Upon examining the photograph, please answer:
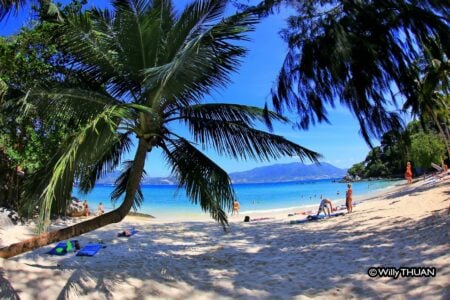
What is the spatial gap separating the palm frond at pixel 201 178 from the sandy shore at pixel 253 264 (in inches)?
45.2

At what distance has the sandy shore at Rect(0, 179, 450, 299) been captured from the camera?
471cm

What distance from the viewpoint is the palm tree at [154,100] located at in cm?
413

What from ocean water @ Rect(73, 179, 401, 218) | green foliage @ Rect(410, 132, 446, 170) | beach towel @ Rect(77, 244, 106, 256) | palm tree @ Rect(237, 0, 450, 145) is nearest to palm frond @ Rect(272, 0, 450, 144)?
palm tree @ Rect(237, 0, 450, 145)

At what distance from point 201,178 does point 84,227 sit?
1.74 meters

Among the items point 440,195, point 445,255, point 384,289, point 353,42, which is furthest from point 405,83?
point 440,195

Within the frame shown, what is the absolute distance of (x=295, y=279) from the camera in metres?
5.78

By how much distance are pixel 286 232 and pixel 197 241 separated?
8.65 ft

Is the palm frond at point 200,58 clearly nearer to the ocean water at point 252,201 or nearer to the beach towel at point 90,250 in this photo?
the ocean water at point 252,201

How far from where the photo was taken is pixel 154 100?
4.70m

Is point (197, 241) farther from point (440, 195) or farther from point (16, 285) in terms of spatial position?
point (440, 195)

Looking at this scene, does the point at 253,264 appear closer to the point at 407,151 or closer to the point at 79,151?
the point at 407,151

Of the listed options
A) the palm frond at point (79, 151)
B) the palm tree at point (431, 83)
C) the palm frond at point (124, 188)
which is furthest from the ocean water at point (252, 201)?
the palm tree at point (431, 83)

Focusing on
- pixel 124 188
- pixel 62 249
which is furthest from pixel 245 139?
pixel 62 249

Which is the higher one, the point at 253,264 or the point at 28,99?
the point at 28,99
